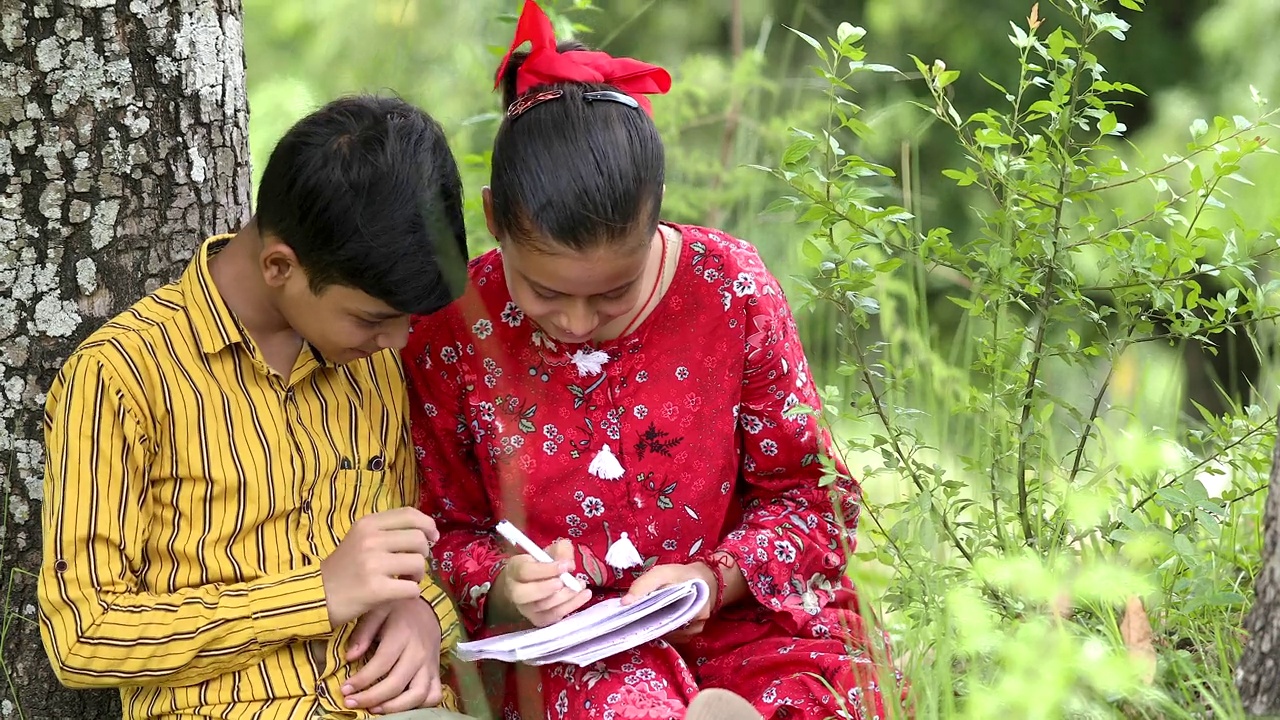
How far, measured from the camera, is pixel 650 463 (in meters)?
1.91

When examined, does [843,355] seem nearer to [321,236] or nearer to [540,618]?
[540,618]

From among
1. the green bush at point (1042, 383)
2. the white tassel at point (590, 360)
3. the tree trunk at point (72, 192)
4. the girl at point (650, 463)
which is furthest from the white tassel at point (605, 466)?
the tree trunk at point (72, 192)

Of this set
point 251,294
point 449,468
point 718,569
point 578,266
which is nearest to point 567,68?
point 578,266

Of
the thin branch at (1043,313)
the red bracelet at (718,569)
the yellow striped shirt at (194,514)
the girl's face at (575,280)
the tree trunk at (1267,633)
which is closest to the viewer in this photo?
the tree trunk at (1267,633)

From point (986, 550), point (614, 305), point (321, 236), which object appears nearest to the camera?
point (321, 236)

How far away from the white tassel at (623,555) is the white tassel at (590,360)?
27 centimetres

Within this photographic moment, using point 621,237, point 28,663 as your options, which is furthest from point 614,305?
point 28,663

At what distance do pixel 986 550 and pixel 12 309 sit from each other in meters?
1.59

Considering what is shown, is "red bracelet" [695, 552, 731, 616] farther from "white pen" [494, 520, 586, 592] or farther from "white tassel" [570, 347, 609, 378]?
"white tassel" [570, 347, 609, 378]

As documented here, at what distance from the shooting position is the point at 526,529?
1954 mm

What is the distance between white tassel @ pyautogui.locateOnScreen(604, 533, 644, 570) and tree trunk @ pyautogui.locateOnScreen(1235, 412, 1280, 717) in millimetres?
857

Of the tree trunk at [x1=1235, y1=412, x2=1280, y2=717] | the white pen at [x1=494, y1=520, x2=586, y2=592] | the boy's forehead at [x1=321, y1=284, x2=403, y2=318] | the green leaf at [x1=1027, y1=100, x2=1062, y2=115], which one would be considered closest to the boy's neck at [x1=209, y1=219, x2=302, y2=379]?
the boy's forehead at [x1=321, y1=284, x2=403, y2=318]

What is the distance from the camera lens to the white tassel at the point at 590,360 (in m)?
1.90

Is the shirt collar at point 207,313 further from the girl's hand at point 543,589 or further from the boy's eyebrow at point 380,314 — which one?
the girl's hand at point 543,589
